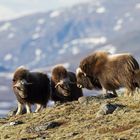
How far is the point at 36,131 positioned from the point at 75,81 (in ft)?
25.5

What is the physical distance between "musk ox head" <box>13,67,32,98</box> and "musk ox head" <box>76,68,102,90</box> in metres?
1.54

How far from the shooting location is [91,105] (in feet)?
42.5

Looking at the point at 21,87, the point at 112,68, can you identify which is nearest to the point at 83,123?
the point at 112,68

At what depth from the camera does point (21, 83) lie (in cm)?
1705

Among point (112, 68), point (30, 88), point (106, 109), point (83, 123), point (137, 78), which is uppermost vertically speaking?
point (112, 68)

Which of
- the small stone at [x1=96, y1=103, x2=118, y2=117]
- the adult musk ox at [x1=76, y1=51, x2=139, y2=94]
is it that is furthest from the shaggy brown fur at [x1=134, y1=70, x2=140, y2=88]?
the small stone at [x1=96, y1=103, x2=118, y2=117]

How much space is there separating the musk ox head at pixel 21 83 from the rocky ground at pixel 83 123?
350cm

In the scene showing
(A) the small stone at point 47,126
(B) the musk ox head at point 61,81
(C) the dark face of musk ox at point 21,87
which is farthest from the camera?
(B) the musk ox head at point 61,81

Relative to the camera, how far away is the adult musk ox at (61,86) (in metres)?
18.0

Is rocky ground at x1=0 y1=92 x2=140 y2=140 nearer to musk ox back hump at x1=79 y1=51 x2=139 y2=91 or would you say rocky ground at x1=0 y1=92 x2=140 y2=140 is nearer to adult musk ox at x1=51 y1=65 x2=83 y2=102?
musk ox back hump at x1=79 y1=51 x2=139 y2=91

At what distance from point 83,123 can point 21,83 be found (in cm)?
614

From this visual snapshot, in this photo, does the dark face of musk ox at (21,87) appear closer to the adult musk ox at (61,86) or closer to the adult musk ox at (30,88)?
the adult musk ox at (30,88)

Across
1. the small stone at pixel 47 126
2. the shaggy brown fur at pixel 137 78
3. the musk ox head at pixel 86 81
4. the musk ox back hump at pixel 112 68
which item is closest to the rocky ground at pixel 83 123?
the small stone at pixel 47 126

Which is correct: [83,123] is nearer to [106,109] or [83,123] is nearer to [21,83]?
[106,109]
